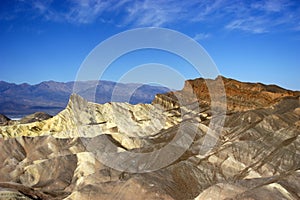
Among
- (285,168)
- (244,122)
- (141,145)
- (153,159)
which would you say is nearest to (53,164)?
(141,145)

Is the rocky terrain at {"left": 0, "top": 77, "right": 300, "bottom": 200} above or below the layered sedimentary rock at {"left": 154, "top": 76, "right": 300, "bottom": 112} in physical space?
below

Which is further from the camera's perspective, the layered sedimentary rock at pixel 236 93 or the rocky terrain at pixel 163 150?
the layered sedimentary rock at pixel 236 93

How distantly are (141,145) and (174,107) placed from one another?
85.2 ft

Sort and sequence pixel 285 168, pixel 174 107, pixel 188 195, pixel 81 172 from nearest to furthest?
pixel 188 195 → pixel 285 168 → pixel 81 172 → pixel 174 107

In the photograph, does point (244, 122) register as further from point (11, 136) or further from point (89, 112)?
point (11, 136)

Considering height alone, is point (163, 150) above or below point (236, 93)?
below

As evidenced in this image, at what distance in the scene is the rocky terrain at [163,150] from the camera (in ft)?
135

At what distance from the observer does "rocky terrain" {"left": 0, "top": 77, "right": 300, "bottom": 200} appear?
41.0 m

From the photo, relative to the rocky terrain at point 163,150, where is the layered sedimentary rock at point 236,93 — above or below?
above

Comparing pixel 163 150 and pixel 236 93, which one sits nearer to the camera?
pixel 163 150

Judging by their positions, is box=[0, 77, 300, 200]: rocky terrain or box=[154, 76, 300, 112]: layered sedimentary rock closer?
box=[0, 77, 300, 200]: rocky terrain

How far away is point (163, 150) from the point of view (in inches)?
2169

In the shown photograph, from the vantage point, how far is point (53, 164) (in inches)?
2539

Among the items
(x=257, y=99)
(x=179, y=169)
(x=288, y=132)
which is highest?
(x=257, y=99)
